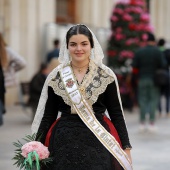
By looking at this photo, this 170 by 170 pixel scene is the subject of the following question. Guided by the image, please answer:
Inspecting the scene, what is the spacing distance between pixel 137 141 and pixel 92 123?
6.16m

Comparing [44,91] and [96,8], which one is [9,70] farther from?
[96,8]

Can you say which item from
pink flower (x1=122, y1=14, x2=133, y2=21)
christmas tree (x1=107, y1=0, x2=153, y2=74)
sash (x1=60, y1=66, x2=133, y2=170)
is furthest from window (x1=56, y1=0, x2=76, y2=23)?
sash (x1=60, y1=66, x2=133, y2=170)

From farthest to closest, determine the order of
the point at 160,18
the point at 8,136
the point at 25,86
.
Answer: the point at 160,18
the point at 25,86
the point at 8,136

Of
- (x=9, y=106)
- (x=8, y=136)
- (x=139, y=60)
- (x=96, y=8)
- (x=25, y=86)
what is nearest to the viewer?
(x=8, y=136)

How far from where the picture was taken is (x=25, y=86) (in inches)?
548

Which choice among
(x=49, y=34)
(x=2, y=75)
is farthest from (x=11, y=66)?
(x=49, y=34)

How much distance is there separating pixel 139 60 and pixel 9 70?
326cm

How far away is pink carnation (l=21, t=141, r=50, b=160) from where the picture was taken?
159 inches

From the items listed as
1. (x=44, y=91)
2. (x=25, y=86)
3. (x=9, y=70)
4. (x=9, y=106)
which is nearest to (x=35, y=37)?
(x=9, y=106)

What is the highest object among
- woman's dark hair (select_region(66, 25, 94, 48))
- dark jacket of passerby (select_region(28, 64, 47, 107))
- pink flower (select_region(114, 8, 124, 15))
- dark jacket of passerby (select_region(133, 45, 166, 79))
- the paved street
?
woman's dark hair (select_region(66, 25, 94, 48))

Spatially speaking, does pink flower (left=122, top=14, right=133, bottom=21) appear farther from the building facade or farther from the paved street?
the paved street

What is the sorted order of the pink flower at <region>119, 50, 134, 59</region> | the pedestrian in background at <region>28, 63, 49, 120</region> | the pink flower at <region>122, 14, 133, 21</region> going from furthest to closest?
the pink flower at <region>122, 14, 133, 21</region> → the pink flower at <region>119, 50, 134, 59</region> → the pedestrian in background at <region>28, 63, 49, 120</region>

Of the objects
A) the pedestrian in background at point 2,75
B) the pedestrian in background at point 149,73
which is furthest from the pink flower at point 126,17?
the pedestrian in background at point 2,75

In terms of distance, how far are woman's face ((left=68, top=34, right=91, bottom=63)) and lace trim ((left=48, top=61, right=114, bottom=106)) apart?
131 mm
